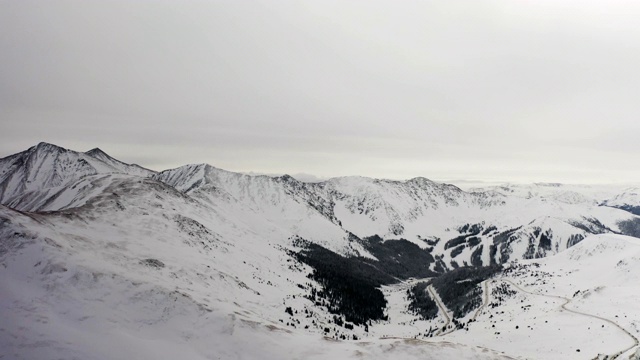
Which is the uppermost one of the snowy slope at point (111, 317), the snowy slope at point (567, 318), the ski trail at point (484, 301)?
the snowy slope at point (111, 317)

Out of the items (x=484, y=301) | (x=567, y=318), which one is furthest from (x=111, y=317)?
(x=484, y=301)

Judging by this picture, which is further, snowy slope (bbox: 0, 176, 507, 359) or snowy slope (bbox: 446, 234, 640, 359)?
snowy slope (bbox: 446, 234, 640, 359)

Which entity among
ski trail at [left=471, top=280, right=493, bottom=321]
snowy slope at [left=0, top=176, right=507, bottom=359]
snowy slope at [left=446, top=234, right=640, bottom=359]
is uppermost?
snowy slope at [left=0, top=176, right=507, bottom=359]

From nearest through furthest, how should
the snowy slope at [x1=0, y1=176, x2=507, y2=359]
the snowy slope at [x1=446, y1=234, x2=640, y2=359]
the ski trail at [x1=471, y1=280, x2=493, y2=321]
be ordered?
the snowy slope at [x1=0, y1=176, x2=507, y2=359]
the snowy slope at [x1=446, y1=234, x2=640, y2=359]
the ski trail at [x1=471, y1=280, x2=493, y2=321]

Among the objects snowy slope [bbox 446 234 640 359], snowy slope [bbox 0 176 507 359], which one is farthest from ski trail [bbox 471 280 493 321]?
snowy slope [bbox 0 176 507 359]

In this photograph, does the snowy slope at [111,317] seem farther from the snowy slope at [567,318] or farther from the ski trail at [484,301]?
the ski trail at [484,301]

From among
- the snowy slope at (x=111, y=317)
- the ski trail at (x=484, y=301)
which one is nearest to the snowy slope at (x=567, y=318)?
the ski trail at (x=484, y=301)

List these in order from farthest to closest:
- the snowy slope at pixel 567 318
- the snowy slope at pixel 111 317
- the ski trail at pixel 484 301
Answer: the ski trail at pixel 484 301 < the snowy slope at pixel 567 318 < the snowy slope at pixel 111 317

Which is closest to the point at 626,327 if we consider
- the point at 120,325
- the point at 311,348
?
the point at 311,348

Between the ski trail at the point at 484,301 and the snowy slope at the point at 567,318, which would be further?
the ski trail at the point at 484,301

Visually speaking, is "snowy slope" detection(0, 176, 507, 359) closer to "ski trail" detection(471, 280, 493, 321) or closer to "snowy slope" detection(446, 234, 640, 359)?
"snowy slope" detection(446, 234, 640, 359)

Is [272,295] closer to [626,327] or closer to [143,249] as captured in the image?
[143,249]

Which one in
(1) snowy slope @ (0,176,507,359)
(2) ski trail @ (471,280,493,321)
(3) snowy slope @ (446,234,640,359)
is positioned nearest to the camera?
(1) snowy slope @ (0,176,507,359)
